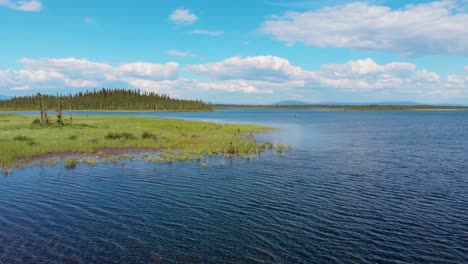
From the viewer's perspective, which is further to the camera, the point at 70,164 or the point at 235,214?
the point at 70,164

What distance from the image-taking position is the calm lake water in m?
16.4

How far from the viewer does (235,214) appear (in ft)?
72.4

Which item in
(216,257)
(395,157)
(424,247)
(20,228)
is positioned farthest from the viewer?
(395,157)

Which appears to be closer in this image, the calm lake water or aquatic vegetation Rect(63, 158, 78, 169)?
the calm lake water

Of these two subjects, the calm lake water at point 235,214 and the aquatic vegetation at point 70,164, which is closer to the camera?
the calm lake water at point 235,214

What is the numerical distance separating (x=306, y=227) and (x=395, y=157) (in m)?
30.8

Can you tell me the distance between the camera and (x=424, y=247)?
56.0 feet

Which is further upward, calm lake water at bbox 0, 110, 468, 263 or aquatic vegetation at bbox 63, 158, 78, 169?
aquatic vegetation at bbox 63, 158, 78, 169

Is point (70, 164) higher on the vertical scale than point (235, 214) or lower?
higher

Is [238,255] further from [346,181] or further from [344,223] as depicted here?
[346,181]

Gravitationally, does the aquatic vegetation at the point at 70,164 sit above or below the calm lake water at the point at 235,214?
above

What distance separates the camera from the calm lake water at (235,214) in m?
16.4

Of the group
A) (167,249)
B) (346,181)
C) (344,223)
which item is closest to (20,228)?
(167,249)

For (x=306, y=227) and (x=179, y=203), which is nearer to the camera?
(x=306, y=227)
